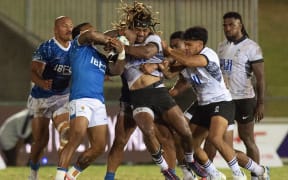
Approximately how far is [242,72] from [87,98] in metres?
3.43

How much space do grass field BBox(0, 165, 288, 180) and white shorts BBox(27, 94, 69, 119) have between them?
1.83m

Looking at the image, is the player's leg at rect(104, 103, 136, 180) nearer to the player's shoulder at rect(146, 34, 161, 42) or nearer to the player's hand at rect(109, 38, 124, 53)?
the player's shoulder at rect(146, 34, 161, 42)

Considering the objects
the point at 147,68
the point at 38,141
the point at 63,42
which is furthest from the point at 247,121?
the point at 38,141

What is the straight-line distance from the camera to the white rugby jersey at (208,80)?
54.1 ft

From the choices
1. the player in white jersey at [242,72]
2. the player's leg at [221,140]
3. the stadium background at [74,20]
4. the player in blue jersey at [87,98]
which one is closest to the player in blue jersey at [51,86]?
the player in blue jersey at [87,98]

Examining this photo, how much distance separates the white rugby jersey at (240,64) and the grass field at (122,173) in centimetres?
180

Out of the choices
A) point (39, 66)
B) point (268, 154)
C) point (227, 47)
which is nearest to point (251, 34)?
point (268, 154)

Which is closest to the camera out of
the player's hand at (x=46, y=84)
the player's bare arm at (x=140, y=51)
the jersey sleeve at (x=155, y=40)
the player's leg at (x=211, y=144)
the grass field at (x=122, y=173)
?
the player's bare arm at (x=140, y=51)

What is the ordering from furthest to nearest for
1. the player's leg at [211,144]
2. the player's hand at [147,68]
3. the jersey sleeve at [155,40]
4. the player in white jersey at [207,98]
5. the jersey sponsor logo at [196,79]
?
the player's leg at [211,144] → the jersey sponsor logo at [196,79] → the player in white jersey at [207,98] → the player's hand at [147,68] → the jersey sleeve at [155,40]

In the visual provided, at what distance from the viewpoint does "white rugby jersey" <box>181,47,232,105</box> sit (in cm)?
1648

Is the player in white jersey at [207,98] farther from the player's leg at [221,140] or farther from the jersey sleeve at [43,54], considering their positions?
the jersey sleeve at [43,54]

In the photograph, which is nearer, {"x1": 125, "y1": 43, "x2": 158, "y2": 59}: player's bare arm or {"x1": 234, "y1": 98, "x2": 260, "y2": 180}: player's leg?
{"x1": 125, "y1": 43, "x2": 158, "y2": 59}: player's bare arm

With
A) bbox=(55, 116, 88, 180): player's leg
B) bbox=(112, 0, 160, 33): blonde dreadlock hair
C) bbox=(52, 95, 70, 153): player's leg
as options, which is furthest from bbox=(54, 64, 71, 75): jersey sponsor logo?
bbox=(55, 116, 88, 180): player's leg

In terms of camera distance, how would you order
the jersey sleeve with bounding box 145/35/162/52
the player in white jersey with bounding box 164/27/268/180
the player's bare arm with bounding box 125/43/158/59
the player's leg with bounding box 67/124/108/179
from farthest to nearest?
the player in white jersey with bounding box 164/27/268/180
the jersey sleeve with bounding box 145/35/162/52
the player's bare arm with bounding box 125/43/158/59
the player's leg with bounding box 67/124/108/179
